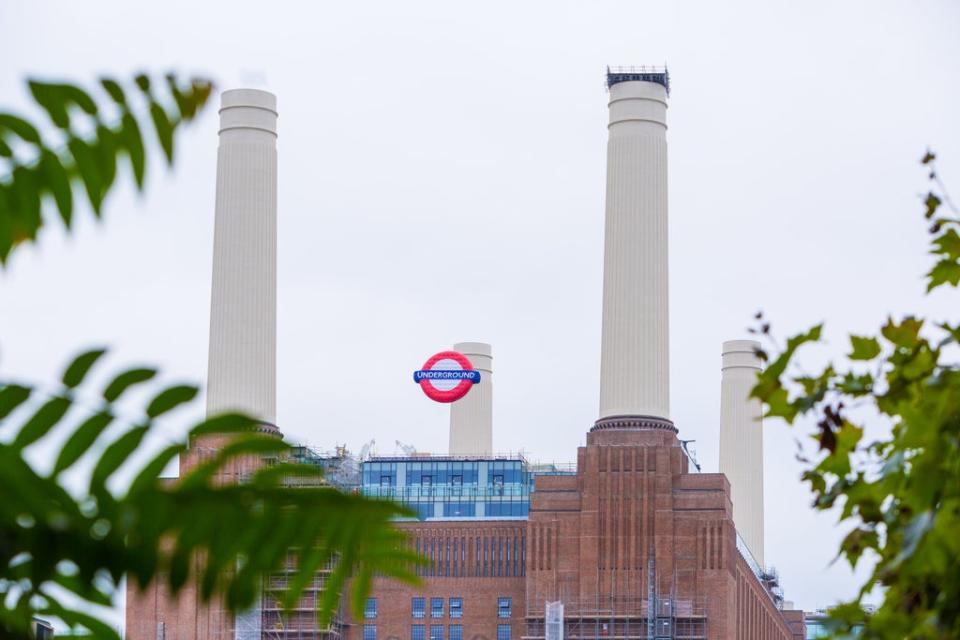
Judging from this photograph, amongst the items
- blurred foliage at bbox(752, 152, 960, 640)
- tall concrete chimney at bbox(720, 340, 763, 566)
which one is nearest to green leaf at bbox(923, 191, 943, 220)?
blurred foliage at bbox(752, 152, 960, 640)

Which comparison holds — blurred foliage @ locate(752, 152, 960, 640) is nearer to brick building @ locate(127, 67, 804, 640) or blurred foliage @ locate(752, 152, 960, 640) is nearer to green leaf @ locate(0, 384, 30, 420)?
green leaf @ locate(0, 384, 30, 420)

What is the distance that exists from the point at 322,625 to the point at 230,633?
122 m

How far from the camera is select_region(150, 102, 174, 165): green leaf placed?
3.40 meters

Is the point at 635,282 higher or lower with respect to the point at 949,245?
higher

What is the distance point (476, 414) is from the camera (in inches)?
6398

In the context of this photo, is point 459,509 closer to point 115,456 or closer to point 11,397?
point 11,397

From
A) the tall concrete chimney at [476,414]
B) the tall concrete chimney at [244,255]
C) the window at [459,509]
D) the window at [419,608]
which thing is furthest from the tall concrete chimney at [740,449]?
the window at [419,608]

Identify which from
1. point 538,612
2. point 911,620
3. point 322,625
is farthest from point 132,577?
point 538,612

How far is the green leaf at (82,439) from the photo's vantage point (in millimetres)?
3168

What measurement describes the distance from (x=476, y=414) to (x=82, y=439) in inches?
6278


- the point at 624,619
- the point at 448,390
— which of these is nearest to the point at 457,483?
the point at 448,390

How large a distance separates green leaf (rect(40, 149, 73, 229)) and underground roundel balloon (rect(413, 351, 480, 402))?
129866 mm

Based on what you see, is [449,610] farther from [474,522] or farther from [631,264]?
[631,264]

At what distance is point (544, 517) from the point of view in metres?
120
